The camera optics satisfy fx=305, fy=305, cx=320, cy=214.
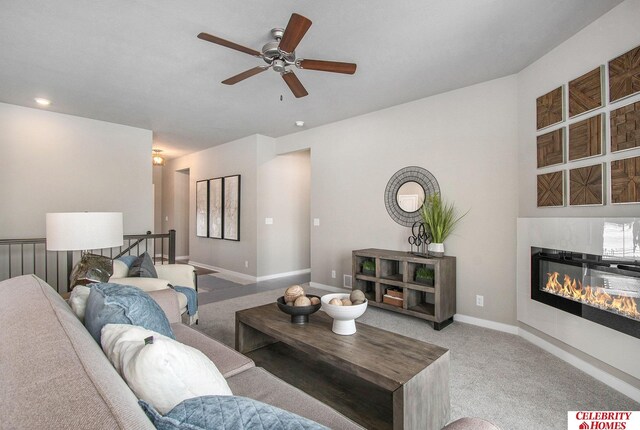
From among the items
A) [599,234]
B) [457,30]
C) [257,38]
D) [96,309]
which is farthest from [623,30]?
[96,309]

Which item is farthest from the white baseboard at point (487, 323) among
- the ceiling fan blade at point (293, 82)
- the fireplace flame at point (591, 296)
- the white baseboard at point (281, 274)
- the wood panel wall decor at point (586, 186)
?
the white baseboard at point (281, 274)

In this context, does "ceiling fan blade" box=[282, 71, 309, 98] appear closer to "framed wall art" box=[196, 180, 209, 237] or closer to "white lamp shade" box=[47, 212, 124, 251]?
"white lamp shade" box=[47, 212, 124, 251]

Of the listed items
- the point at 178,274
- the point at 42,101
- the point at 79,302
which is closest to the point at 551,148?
the point at 79,302

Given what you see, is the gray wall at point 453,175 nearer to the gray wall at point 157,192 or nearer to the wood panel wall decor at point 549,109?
the wood panel wall decor at point 549,109

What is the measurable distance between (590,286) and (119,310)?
294 cm

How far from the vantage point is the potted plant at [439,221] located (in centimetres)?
337

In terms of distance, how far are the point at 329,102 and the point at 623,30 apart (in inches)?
104

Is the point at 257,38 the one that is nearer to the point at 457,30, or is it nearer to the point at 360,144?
the point at 457,30

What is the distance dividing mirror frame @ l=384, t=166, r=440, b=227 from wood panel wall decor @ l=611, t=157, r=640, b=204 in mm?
1609

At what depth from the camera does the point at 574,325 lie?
2359 mm

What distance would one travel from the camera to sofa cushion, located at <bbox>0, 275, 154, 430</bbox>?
51 cm

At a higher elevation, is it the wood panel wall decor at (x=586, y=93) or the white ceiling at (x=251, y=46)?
the white ceiling at (x=251, y=46)

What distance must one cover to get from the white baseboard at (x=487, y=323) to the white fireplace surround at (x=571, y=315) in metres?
0.20

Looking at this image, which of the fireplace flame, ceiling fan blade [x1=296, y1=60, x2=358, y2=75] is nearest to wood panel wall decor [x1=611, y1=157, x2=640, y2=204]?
the fireplace flame
